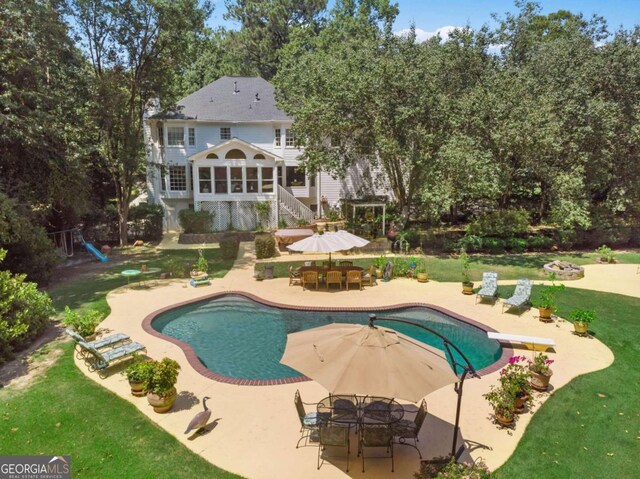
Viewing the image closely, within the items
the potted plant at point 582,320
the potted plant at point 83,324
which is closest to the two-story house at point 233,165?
the potted plant at point 83,324

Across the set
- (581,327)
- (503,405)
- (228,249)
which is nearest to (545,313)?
(581,327)

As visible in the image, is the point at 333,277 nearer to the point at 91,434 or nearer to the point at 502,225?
the point at 91,434

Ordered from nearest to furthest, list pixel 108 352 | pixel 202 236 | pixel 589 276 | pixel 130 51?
pixel 108 352 < pixel 589 276 < pixel 130 51 < pixel 202 236

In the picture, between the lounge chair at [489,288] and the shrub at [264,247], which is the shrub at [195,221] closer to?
the shrub at [264,247]

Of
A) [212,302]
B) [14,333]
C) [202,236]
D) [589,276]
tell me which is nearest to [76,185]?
[202,236]

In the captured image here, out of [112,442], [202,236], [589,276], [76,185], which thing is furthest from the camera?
[202,236]

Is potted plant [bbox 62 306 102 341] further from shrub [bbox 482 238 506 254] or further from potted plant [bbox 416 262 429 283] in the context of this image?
shrub [bbox 482 238 506 254]

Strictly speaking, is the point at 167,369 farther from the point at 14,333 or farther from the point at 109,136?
the point at 109,136
